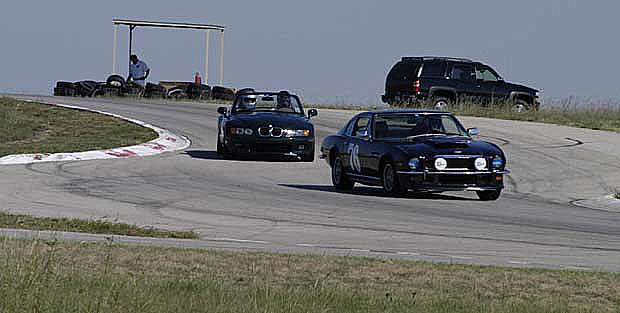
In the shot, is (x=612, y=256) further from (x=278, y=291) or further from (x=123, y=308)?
(x=123, y=308)

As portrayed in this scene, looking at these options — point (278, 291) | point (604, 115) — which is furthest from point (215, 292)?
point (604, 115)

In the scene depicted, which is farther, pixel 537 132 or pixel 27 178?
pixel 537 132

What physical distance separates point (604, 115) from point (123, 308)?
2772 centimetres

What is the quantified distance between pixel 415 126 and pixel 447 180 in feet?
4.79

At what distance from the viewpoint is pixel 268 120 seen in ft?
77.7

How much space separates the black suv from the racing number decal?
1733 cm

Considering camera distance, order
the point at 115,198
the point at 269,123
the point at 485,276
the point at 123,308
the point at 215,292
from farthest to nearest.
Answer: the point at 269,123 < the point at 115,198 < the point at 485,276 < the point at 215,292 < the point at 123,308

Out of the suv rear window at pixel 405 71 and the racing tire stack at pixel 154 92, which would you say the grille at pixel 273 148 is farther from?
the racing tire stack at pixel 154 92

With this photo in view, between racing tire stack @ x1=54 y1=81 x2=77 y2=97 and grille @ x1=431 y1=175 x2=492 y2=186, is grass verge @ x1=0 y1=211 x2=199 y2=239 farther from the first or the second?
racing tire stack @ x1=54 y1=81 x2=77 y2=97

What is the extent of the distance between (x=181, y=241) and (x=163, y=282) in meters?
3.25

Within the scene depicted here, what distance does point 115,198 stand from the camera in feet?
53.9

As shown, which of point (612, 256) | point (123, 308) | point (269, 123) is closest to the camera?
point (123, 308)

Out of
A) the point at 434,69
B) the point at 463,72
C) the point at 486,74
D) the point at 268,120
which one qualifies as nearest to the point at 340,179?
the point at 268,120

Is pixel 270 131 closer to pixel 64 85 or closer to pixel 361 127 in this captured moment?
pixel 361 127
